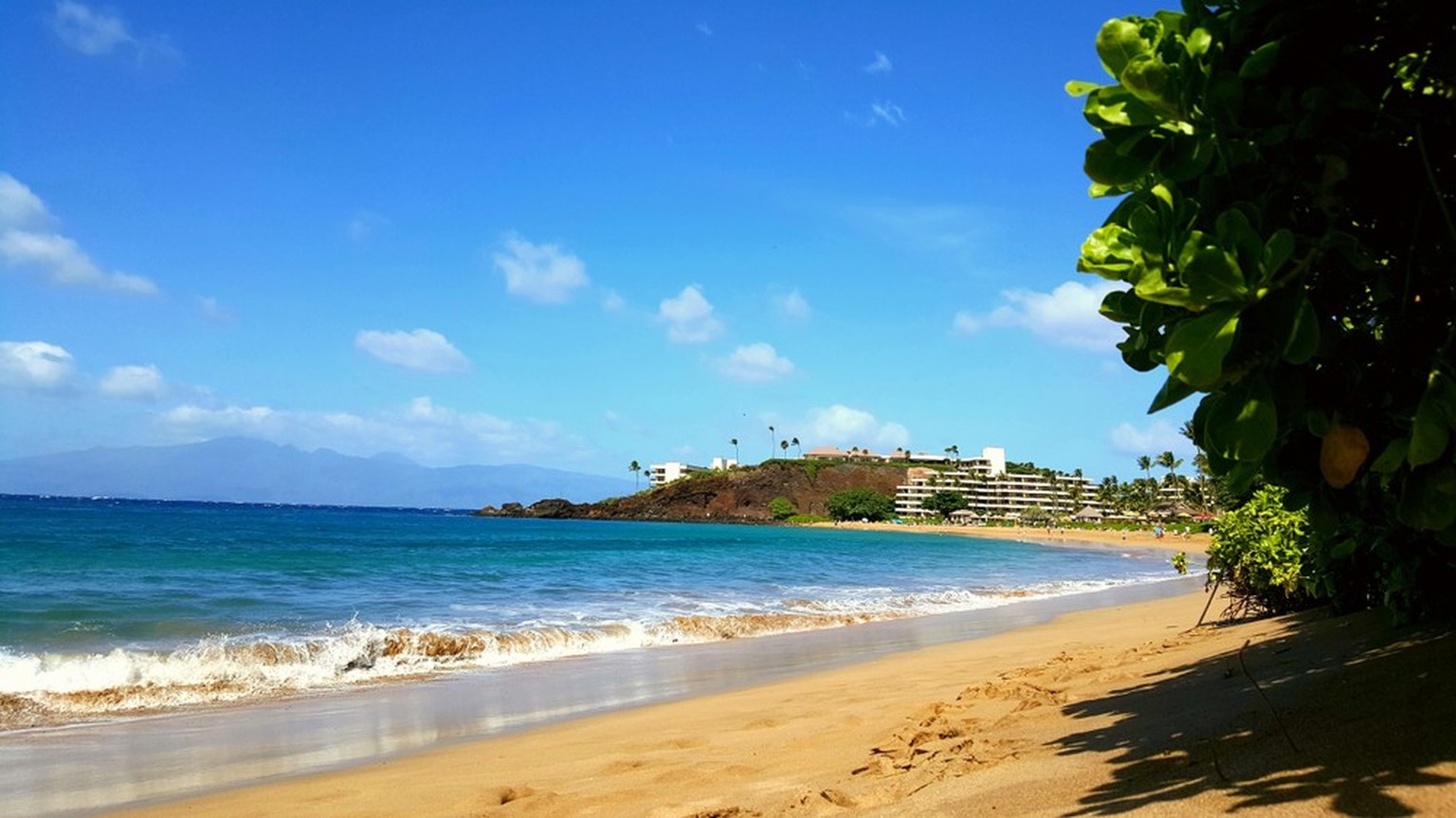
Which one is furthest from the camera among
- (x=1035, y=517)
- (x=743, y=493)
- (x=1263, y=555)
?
(x=743, y=493)

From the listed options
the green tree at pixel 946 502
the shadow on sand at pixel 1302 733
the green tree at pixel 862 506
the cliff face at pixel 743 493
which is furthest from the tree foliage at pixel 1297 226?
the cliff face at pixel 743 493

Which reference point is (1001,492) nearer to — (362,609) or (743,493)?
(743,493)

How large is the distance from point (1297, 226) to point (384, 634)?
12.8 m

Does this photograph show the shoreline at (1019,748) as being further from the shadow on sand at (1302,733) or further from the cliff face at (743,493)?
the cliff face at (743,493)

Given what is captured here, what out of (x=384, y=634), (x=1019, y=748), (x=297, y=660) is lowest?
(x=297, y=660)

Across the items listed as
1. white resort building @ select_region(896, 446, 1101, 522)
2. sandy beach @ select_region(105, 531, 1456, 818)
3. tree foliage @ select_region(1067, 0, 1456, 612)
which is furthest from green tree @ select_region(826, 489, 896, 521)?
tree foliage @ select_region(1067, 0, 1456, 612)

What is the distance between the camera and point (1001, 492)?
144250 millimetres

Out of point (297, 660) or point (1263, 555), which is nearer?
point (1263, 555)

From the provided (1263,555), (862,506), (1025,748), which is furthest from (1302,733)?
(862,506)

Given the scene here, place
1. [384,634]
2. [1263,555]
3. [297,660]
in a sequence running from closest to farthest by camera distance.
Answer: [1263,555]
[297,660]
[384,634]

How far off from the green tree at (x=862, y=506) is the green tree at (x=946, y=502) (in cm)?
768

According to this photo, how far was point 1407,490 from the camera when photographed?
2.19 metres

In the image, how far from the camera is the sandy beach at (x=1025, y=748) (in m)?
2.78

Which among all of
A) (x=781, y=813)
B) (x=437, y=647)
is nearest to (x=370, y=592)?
(x=437, y=647)
